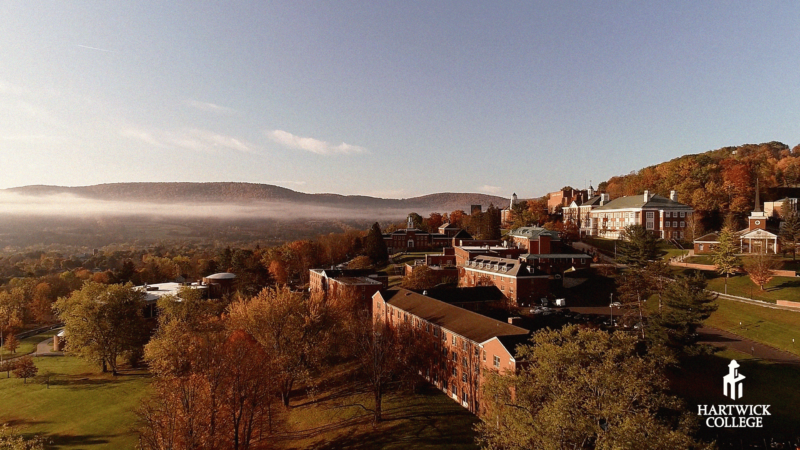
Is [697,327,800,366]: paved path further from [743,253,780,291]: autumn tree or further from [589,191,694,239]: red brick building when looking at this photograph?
[589,191,694,239]: red brick building

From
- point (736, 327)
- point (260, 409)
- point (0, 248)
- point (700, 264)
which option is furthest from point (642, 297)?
point (0, 248)

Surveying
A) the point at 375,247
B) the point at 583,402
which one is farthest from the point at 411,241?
the point at 583,402

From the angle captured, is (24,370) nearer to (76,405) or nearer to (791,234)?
(76,405)

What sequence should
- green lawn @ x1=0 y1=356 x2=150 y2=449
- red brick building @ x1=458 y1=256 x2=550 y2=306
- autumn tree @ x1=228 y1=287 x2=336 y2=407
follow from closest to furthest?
green lawn @ x1=0 y1=356 x2=150 y2=449 → autumn tree @ x1=228 y1=287 x2=336 y2=407 → red brick building @ x1=458 y1=256 x2=550 y2=306

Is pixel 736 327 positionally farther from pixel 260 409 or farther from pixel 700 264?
pixel 260 409

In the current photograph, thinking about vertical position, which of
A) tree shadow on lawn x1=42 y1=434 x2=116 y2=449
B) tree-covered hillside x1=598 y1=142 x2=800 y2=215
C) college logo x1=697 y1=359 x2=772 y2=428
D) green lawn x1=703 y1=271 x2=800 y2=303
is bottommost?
tree shadow on lawn x1=42 y1=434 x2=116 y2=449

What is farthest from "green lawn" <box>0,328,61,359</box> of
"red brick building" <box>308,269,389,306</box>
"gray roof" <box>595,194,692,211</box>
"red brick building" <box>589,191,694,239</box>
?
"gray roof" <box>595,194,692,211</box>

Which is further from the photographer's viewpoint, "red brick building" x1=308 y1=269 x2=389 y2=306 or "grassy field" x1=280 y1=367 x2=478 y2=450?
"red brick building" x1=308 y1=269 x2=389 y2=306
